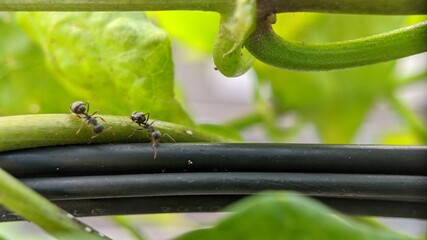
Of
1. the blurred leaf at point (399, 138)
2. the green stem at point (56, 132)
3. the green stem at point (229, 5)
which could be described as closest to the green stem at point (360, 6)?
the green stem at point (229, 5)

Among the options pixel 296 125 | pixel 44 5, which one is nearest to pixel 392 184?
pixel 44 5

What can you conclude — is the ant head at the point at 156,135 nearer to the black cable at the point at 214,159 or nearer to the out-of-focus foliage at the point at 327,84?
the black cable at the point at 214,159

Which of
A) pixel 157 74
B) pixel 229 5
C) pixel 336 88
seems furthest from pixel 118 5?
pixel 336 88

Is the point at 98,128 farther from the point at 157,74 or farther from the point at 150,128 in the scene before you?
the point at 157,74

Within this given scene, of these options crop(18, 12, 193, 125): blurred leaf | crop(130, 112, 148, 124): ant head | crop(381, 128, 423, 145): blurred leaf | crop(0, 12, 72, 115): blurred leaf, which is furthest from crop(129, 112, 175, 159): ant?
crop(381, 128, 423, 145): blurred leaf

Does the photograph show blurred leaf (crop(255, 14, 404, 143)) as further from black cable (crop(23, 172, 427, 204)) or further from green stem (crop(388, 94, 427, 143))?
black cable (crop(23, 172, 427, 204))

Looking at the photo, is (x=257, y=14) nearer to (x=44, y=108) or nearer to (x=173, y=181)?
(x=173, y=181)
